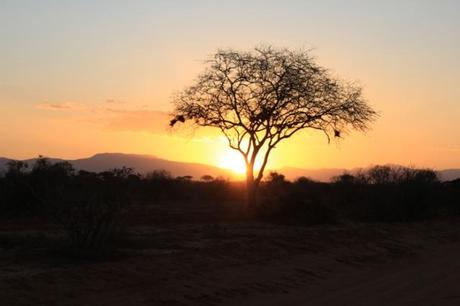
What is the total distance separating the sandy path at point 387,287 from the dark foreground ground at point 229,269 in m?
0.02

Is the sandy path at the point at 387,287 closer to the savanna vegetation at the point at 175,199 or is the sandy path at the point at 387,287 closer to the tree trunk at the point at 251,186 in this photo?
the savanna vegetation at the point at 175,199

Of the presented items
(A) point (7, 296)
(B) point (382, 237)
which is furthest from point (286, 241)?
(A) point (7, 296)

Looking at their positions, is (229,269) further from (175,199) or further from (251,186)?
(175,199)

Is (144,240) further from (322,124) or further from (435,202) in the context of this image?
(435,202)

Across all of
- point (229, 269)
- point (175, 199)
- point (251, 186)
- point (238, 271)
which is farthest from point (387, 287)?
point (175, 199)

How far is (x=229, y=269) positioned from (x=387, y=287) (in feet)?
12.6

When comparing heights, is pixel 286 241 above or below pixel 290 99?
below

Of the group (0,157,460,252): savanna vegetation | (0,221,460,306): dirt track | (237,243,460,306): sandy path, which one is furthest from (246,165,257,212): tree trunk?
(237,243,460,306): sandy path

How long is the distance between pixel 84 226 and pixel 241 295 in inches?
177

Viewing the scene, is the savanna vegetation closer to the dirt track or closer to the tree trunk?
the tree trunk

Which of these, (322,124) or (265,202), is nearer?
(265,202)

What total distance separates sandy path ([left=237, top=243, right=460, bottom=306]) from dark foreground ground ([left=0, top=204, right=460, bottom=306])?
0.08ft

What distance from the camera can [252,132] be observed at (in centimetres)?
3534

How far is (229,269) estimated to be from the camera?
1758cm
